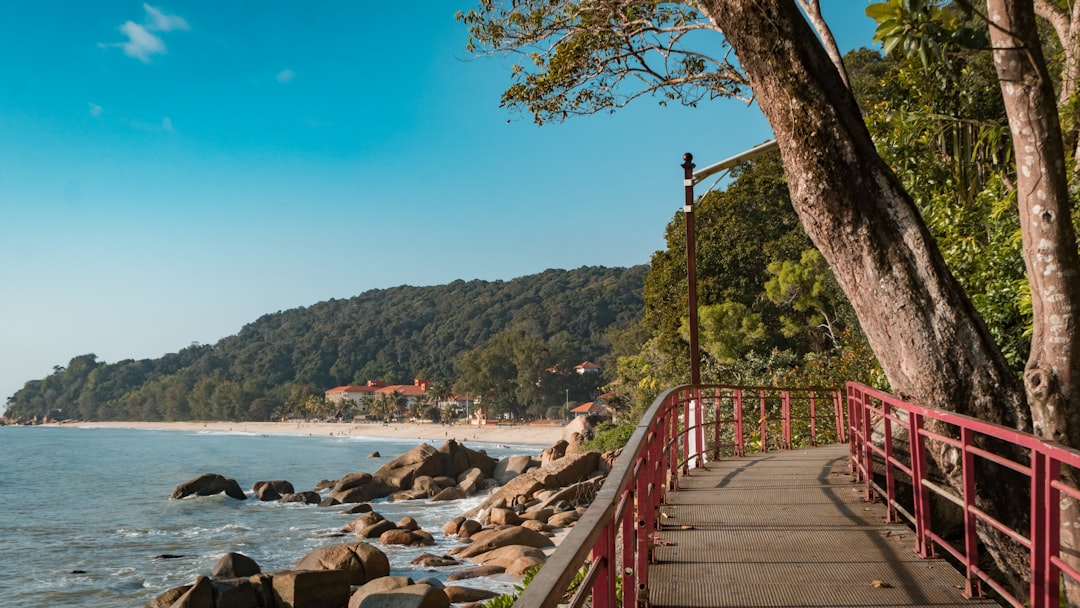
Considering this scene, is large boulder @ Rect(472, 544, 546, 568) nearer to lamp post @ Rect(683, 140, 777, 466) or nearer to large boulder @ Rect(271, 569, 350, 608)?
large boulder @ Rect(271, 569, 350, 608)

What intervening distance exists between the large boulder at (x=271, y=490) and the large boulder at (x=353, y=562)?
906 inches

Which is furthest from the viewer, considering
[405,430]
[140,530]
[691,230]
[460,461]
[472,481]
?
[405,430]

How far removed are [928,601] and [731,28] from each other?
4550 millimetres

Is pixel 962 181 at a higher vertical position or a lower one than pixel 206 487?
higher

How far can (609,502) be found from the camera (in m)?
2.65

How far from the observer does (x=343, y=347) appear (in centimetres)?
16325

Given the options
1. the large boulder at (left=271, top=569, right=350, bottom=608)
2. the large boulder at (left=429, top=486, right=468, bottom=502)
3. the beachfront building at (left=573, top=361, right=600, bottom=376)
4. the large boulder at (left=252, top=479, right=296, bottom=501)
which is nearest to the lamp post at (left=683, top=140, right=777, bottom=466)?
the large boulder at (left=271, top=569, right=350, bottom=608)

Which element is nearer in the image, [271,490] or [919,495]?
[919,495]

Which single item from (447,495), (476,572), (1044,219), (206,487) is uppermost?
(1044,219)

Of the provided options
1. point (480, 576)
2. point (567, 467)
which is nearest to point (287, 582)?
point (480, 576)

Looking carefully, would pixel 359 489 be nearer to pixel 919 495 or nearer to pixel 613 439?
pixel 613 439

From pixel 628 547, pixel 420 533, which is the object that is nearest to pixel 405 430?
pixel 420 533

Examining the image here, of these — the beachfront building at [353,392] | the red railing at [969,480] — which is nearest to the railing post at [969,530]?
the red railing at [969,480]

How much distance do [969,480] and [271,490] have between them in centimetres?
3715
